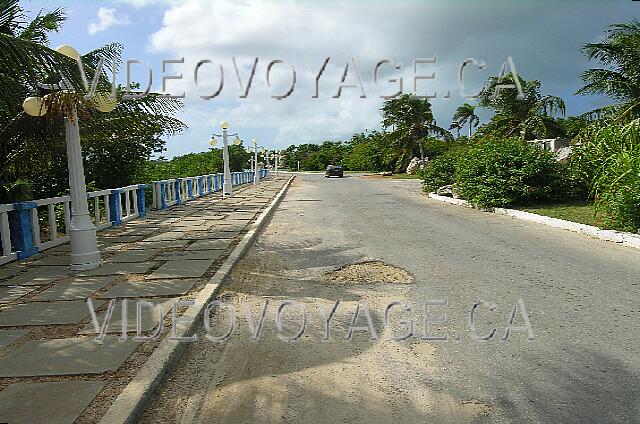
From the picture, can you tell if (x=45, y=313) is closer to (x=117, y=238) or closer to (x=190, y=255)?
(x=190, y=255)

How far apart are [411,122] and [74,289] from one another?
47.5 m

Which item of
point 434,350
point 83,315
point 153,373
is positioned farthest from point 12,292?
point 434,350

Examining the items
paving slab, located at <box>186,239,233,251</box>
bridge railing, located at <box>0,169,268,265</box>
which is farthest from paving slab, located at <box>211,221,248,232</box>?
bridge railing, located at <box>0,169,268,265</box>

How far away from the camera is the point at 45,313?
502 centimetres

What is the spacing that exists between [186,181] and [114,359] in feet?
51.8

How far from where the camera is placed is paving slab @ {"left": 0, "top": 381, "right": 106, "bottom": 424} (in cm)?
304

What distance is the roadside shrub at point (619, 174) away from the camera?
347 inches

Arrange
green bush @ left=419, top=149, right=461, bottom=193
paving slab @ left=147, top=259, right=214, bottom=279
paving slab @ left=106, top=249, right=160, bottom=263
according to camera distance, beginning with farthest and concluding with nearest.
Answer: green bush @ left=419, top=149, right=461, bottom=193, paving slab @ left=106, top=249, right=160, bottom=263, paving slab @ left=147, top=259, right=214, bottom=279

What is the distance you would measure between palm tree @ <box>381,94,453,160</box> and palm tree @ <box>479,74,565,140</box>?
18.7 meters

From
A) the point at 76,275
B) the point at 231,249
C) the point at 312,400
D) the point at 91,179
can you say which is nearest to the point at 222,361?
the point at 312,400

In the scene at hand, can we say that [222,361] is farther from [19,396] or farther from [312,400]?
[19,396]

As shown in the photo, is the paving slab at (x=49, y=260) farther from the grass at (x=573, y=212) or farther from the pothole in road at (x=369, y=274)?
the grass at (x=573, y=212)

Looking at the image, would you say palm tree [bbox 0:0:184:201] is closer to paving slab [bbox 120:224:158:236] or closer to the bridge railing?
the bridge railing

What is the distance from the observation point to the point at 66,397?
3.30 m
